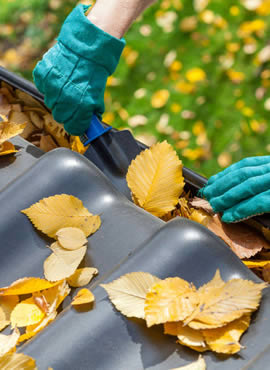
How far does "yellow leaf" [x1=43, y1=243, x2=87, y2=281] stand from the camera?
3.20ft

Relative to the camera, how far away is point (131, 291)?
875 mm

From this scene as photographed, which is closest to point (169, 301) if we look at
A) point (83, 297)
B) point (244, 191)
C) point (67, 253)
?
point (83, 297)

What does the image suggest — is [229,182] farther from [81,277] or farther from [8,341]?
[8,341]

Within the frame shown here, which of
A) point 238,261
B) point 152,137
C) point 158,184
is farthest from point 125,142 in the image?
point 152,137

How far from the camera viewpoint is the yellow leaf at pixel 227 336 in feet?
2.67

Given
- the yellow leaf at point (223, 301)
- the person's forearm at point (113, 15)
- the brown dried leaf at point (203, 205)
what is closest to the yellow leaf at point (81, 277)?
the yellow leaf at point (223, 301)

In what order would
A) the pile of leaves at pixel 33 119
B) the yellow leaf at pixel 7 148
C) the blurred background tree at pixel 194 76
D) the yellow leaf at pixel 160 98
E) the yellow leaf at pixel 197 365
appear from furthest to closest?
the yellow leaf at pixel 160 98, the blurred background tree at pixel 194 76, the pile of leaves at pixel 33 119, the yellow leaf at pixel 7 148, the yellow leaf at pixel 197 365

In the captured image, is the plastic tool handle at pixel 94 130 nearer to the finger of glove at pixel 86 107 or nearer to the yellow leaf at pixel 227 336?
the finger of glove at pixel 86 107

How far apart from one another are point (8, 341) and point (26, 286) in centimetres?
12

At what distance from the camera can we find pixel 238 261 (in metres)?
0.95

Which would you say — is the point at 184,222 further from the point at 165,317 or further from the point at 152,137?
the point at 152,137

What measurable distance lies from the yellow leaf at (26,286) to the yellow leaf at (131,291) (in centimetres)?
15

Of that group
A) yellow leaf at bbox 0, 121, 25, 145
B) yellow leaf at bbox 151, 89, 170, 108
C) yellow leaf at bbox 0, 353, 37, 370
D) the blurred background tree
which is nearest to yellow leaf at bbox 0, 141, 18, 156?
yellow leaf at bbox 0, 121, 25, 145

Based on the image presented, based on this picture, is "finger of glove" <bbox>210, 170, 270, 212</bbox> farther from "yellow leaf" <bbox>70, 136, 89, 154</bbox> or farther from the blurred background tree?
the blurred background tree
